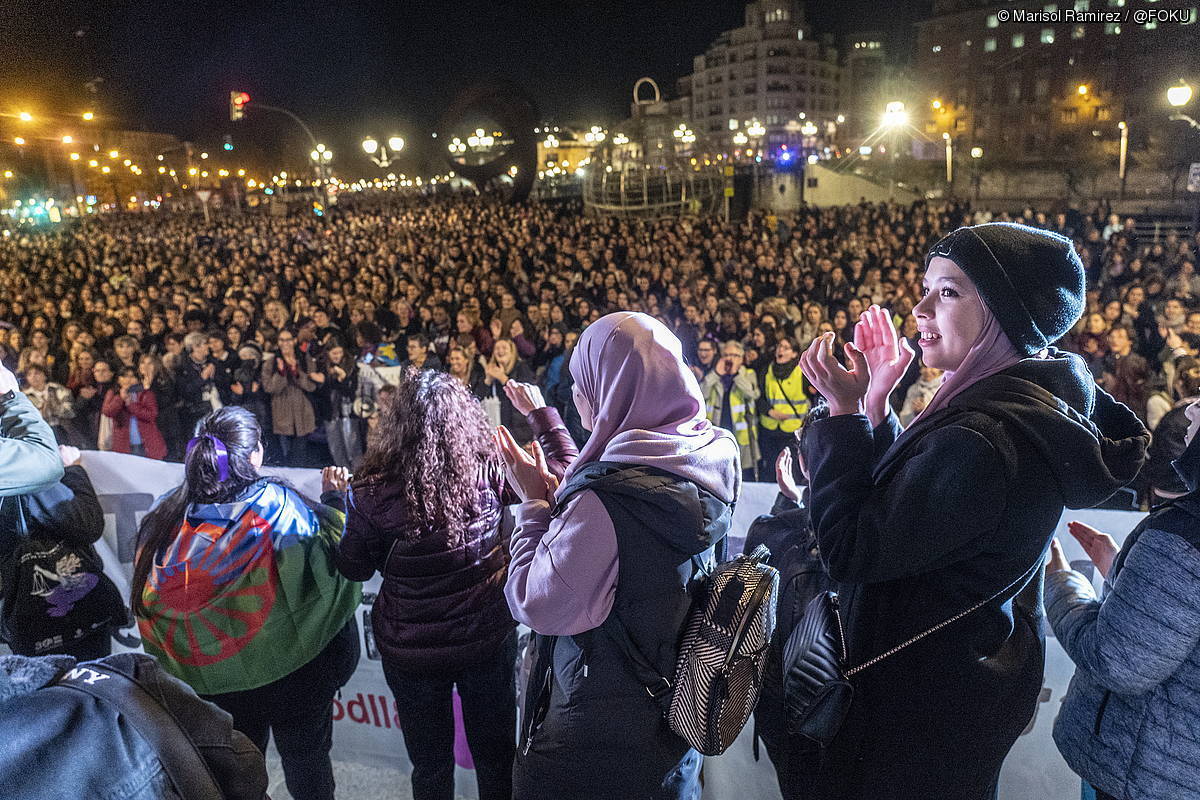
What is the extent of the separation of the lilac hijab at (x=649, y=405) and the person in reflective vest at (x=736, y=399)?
4.23m

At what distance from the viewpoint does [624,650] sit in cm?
183

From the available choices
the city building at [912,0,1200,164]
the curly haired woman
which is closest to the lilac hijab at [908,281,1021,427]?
the curly haired woman

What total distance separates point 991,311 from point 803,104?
3900 inches

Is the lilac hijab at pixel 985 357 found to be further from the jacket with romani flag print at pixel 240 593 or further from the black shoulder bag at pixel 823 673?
the jacket with romani flag print at pixel 240 593

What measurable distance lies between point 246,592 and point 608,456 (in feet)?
5.02

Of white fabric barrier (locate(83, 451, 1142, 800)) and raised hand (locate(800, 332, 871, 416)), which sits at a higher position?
raised hand (locate(800, 332, 871, 416))

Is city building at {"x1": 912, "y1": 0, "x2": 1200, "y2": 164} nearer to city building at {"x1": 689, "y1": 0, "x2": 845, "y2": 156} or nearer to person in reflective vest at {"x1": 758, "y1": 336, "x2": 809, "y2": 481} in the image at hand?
city building at {"x1": 689, "y1": 0, "x2": 845, "y2": 156}

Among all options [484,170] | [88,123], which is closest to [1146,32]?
[484,170]

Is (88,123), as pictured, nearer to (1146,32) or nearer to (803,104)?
(803,104)

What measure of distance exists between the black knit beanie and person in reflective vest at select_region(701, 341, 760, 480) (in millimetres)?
4426

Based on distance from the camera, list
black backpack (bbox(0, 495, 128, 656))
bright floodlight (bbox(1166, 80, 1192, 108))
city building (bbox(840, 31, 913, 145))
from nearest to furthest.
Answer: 1. black backpack (bbox(0, 495, 128, 656))
2. bright floodlight (bbox(1166, 80, 1192, 108))
3. city building (bbox(840, 31, 913, 145))

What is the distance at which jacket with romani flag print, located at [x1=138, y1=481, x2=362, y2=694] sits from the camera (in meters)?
2.42

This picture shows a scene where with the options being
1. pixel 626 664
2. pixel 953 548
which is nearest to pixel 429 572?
pixel 626 664

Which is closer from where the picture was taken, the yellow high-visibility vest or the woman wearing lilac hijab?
the woman wearing lilac hijab
